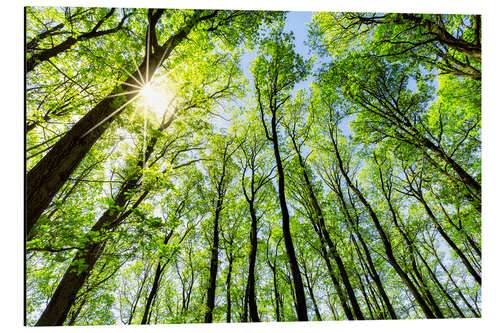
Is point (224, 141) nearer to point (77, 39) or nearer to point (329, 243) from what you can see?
point (77, 39)

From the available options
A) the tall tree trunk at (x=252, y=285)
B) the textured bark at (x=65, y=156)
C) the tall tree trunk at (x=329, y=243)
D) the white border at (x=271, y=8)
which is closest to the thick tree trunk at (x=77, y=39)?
the white border at (x=271, y=8)

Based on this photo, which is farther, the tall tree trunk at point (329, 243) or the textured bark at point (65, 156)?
the tall tree trunk at point (329, 243)

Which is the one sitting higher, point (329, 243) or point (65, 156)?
point (329, 243)

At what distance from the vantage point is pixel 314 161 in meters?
10.8

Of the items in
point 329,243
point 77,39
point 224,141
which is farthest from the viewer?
point 224,141

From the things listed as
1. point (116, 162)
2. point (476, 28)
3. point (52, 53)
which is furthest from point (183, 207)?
point (476, 28)

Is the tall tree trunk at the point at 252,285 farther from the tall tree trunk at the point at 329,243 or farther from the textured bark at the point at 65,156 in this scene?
the textured bark at the point at 65,156

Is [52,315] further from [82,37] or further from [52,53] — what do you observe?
[82,37]

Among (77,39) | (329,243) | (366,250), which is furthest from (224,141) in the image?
(366,250)

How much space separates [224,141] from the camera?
8211 millimetres

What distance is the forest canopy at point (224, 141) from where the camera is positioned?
2.98 m

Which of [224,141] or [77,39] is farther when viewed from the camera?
[224,141]

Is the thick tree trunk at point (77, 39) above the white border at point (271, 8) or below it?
above
